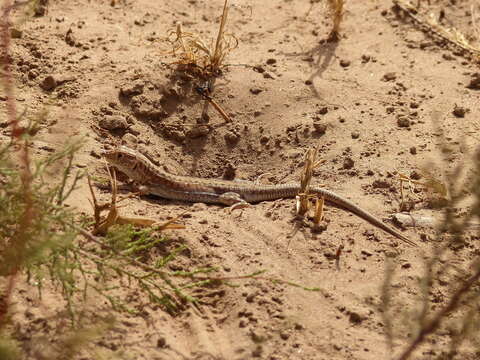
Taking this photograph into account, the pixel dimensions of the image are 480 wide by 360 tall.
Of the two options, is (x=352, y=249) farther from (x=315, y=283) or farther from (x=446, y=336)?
(x=446, y=336)

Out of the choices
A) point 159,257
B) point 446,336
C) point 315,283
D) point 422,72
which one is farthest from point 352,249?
point 422,72

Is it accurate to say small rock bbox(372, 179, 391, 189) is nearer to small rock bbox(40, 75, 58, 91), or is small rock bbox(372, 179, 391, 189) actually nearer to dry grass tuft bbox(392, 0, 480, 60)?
dry grass tuft bbox(392, 0, 480, 60)

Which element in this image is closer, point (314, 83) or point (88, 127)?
point (88, 127)

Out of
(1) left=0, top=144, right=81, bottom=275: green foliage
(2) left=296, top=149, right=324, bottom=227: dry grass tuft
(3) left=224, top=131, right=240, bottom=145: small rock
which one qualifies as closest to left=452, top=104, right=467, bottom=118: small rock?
(2) left=296, top=149, right=324, bottom=227: dry grass tuft

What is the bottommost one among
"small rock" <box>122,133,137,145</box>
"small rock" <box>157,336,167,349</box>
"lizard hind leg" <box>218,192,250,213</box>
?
"lizard hind leg" <box>218,192,250,213</box>

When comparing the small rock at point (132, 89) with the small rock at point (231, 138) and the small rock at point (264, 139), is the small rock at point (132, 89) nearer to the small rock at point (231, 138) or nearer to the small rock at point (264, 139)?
the small rock at point (231, 138)

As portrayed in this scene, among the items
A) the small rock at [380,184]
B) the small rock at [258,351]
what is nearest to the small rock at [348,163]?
the small rock at [380,184]

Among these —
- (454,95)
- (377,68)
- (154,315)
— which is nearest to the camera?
(154,315)
